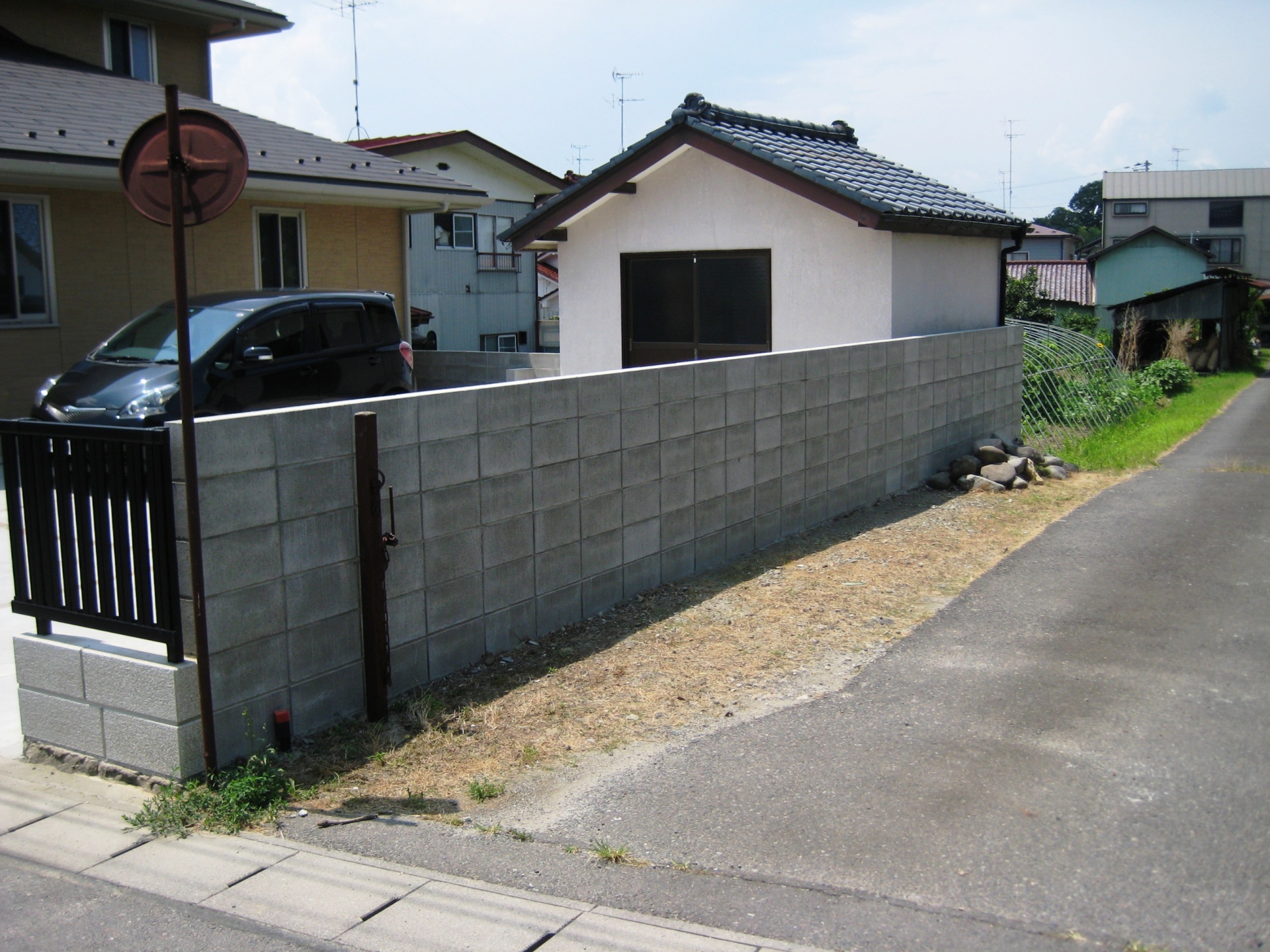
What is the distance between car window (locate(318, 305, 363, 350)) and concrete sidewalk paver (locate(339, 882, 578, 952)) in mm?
7037

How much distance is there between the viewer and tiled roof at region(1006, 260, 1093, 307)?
47031 millimetres

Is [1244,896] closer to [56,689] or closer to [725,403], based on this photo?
[56,689]

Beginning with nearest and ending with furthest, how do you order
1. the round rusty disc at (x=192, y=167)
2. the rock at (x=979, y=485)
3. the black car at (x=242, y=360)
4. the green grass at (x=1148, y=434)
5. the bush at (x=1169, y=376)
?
the round rusty disc at (x=192, y=167) < the black car at (x=242, y=360) < the rock at (x=979, y=485) < the green grass at (x=1148, y=434) < the bush at (x=1169, y=376)

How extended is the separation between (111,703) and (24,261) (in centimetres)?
896

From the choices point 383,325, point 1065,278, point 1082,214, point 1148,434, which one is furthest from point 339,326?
point 1082,214

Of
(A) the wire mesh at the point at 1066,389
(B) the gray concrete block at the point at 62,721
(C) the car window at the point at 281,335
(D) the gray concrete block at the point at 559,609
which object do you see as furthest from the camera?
(A) the wire mesh at the point at 1066,389

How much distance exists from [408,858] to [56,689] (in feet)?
6.17

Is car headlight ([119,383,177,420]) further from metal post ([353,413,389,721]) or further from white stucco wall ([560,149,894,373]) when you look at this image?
white stucco wall ([560,149,894,373])

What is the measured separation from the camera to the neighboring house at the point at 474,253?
26625 millimetres

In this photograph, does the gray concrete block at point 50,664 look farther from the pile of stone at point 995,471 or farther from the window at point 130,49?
the window at point 130,49

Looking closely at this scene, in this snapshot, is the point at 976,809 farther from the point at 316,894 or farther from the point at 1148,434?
the point at 1148,434

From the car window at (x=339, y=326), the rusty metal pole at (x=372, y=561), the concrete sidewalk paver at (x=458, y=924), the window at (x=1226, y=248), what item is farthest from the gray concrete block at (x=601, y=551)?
the window at (x=1226, y=248)

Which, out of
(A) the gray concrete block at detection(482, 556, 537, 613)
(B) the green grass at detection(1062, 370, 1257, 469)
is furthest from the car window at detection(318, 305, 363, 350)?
(B) the green grass at detection(1062, 370, 1257, 469)

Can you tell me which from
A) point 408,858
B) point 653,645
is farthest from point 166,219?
point 653,645
